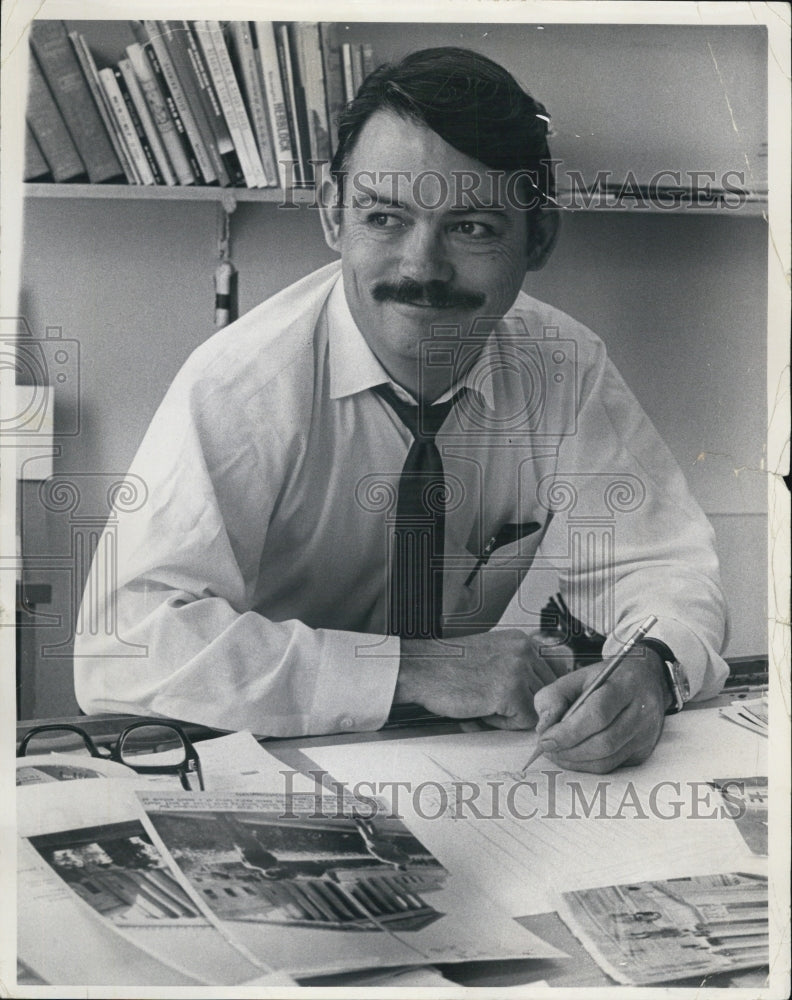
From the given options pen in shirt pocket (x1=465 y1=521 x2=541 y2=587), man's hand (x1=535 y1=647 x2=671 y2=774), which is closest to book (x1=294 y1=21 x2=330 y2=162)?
pen in shirt pocket (x1=465 y1=521 x2=541 y2=587)

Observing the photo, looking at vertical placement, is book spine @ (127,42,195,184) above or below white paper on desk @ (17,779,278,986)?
above

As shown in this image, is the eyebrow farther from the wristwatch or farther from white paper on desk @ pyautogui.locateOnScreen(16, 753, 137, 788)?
white paper on desk @ pyautogui.locateOnScreen(16, 753, 137, 788)

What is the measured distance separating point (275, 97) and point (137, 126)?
17cm

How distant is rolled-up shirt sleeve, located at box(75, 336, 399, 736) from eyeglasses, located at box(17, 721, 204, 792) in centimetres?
2

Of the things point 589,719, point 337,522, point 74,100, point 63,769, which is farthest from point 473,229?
point 63,769

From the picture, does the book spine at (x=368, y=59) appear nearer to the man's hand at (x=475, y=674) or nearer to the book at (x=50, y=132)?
the book at (x=50, y=132)

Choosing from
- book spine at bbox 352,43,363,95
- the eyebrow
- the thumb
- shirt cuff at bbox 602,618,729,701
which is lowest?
the thumb

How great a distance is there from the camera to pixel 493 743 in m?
1.22

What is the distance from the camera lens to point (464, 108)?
1202 mm

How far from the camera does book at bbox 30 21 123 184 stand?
1.20 m

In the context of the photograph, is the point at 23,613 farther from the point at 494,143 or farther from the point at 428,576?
the point at 494,143

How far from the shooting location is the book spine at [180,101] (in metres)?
1.21

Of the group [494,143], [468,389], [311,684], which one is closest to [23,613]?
[311,684]

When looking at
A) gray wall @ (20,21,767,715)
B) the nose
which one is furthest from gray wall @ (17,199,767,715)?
the nose
